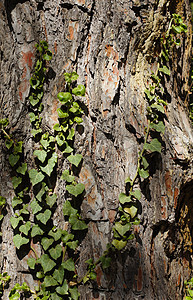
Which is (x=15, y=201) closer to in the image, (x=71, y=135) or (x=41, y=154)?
(x=41, y=154)

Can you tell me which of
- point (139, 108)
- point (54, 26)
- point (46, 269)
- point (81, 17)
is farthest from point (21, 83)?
point (46, 269)

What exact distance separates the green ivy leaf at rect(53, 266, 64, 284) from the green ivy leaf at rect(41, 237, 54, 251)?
0.48 ft

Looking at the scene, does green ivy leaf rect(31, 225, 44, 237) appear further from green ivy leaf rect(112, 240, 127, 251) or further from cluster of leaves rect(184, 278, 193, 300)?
cluster of leaves rect(184, 278, 193, 300)

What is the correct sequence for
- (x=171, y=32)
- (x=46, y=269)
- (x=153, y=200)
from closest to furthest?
(x=46, y=269), (x=153, y=200), (x=171, y=32)

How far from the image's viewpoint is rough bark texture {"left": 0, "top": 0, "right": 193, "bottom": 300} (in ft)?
5.57

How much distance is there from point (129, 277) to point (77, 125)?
0.94m

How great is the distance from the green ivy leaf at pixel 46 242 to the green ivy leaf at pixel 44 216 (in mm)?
102

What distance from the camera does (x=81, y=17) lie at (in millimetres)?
1688

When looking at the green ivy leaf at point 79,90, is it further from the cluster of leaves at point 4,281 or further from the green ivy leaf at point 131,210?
the cluster of leaves at point 4,281

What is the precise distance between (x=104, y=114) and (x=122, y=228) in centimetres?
67

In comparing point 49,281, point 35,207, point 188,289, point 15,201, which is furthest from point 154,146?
point 188,289

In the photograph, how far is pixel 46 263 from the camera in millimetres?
1679

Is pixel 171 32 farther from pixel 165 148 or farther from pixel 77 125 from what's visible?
pixel 77 125

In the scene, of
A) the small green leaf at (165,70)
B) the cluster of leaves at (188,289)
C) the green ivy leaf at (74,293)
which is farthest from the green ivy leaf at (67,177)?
the cluster of leaves at (188,289)
